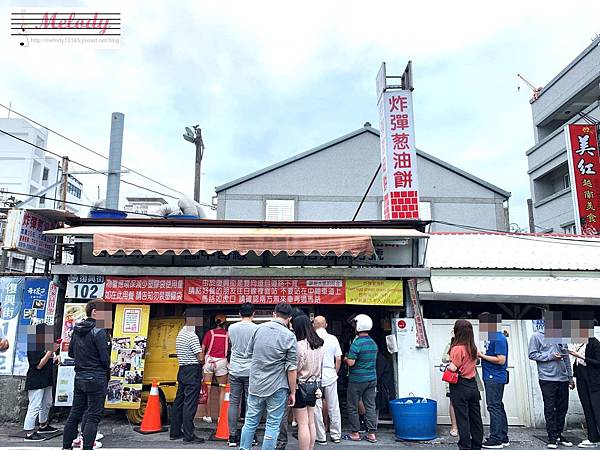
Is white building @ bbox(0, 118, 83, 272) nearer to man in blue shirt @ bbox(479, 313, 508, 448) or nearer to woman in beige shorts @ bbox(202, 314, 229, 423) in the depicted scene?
woman in beige shorts @ bbox(202, 314, 229, 423)

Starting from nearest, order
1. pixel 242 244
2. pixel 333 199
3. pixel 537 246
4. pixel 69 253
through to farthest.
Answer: pixel 242 244, pixel 69 253, pixel 537 246, pixel 333 199

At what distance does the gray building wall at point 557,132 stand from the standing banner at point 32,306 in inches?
940

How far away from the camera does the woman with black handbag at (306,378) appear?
5.73 metres

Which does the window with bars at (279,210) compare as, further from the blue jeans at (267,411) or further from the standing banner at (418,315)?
the blue jeans at (267,411)

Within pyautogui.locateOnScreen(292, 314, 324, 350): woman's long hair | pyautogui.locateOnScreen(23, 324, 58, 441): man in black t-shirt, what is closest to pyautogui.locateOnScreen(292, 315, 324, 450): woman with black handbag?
pyautogui.locateOnScreen(292, 314, 324, 350): woman's long hair

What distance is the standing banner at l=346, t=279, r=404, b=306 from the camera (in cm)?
887

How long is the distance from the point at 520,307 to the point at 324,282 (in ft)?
14.4

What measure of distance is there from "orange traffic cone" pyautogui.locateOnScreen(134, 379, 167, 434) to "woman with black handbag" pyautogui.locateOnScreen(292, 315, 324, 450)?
3.06m

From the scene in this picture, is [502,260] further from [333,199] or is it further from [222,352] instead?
[333,199]

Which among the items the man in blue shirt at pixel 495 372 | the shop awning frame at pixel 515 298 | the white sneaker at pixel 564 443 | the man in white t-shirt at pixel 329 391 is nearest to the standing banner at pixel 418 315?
the shop awning frame at pixel 515 298

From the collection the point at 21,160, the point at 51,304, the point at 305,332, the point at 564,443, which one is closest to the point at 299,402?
the point at 305,332

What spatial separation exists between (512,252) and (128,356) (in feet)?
27.8

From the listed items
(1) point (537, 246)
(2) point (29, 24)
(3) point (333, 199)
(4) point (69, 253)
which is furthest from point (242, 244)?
(3) point (333, 199)

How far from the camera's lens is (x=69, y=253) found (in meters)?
9.63
